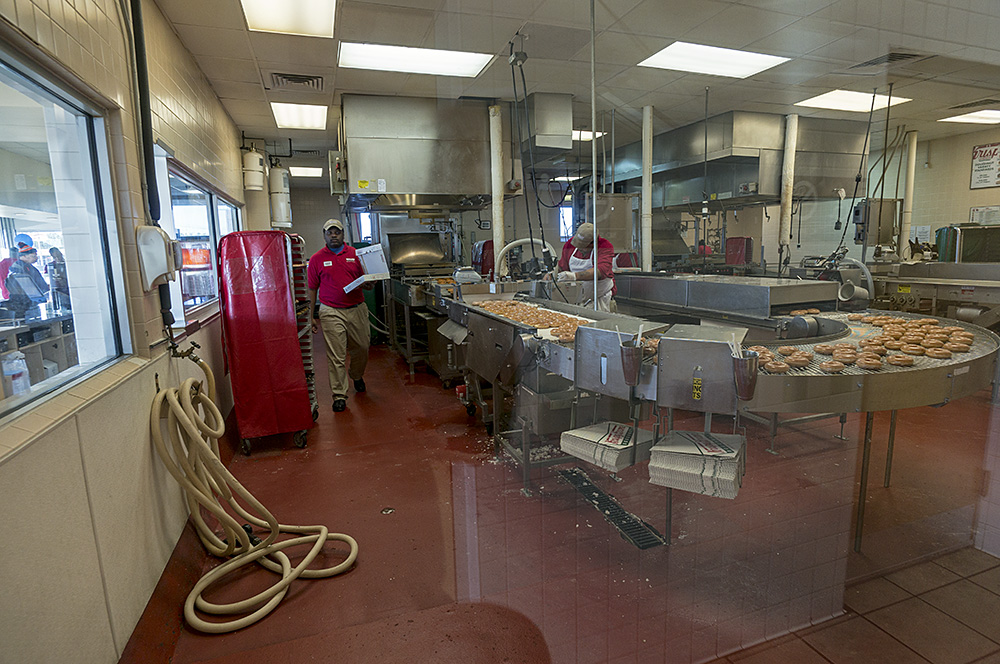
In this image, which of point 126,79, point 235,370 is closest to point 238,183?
point 235,370

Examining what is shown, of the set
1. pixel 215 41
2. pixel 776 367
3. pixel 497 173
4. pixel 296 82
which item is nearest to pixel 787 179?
pixel 776 367

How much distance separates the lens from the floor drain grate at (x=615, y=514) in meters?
2.13

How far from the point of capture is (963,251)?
1480 millimetres

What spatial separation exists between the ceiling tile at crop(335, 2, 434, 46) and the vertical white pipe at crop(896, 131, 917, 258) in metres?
2.88

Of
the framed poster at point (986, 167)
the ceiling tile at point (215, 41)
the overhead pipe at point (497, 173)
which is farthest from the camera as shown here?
the overhead pipe at point (497, 173)

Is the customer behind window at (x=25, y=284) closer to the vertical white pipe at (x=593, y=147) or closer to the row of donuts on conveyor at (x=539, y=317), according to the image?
the row of donuts on conveyor at (x=539, y=317)

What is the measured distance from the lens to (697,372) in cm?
153

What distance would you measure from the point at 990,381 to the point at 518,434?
213 centimetres

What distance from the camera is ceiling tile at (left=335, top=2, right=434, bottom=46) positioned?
3275 mm

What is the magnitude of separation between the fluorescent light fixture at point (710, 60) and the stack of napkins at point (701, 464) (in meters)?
3.31

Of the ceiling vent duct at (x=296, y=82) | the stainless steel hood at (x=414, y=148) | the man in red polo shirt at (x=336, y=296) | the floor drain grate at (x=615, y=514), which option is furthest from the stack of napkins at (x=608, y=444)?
the ceiling vent duct at (x=296, y=82)

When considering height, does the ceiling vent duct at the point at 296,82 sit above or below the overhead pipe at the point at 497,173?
above

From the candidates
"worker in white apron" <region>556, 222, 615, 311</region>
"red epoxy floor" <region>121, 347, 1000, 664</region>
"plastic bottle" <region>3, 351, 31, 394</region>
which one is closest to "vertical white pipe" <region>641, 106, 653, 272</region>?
"worker in white apron" <region>556, 222, 615, 311</region>

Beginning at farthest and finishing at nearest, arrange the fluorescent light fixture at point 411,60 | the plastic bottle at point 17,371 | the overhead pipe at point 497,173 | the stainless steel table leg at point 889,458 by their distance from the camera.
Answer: the overhead pipe at point 497,173
the fluorescent light fixture at point 411,60
the stainless steel table leg at point 889,458
the plastic bottle at point 17,371
